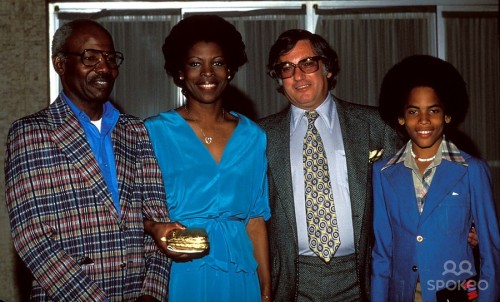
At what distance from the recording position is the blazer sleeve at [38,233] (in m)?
2.80

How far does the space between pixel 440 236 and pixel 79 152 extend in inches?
71.1

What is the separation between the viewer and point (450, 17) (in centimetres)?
696

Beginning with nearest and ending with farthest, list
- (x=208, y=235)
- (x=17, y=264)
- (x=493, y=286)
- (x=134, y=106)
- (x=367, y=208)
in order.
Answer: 1. (x=493, y=286)
2. (x=208, y=235)
3. (x=367, y=208)
4. (x=17, y=264)
5. (x=134, y=106)

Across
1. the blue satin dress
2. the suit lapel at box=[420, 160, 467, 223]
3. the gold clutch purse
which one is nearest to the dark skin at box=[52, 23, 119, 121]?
the blue satin dress

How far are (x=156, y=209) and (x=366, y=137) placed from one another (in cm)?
130

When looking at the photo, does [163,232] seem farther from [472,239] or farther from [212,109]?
[472,239]

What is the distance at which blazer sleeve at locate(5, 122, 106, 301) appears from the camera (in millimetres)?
2805

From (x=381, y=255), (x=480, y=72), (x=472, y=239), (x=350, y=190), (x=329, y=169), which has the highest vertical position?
(x=480, y=72)

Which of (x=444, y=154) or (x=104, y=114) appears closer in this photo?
(x=104, y=114)

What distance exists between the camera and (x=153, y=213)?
3199 mm

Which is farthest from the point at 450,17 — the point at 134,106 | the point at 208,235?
the point at 208,235

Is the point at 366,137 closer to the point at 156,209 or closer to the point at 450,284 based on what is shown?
the point at 450,284

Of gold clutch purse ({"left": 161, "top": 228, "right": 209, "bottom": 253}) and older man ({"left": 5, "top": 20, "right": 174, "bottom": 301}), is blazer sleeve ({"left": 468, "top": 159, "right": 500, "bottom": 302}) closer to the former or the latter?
gold clutch purse ({"left": 161, "top": 228, "right": 209, "bottom": 253})

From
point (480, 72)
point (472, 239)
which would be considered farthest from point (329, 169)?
point (480, 72)
